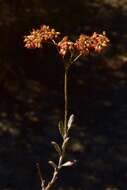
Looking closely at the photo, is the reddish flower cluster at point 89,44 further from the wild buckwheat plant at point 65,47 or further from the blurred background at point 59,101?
the blurred background at point 59,101

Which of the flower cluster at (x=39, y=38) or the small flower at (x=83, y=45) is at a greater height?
the flower cluster at (x=39, y=38)

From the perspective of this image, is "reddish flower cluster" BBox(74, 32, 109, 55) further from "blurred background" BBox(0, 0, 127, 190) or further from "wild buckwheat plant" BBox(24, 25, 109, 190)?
"blurred background" BBox(0, 0, 127, 190)

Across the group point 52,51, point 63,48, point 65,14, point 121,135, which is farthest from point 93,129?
point 63,48

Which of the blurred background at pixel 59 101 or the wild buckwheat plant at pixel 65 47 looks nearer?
the wild buckwheat plant at pixel 65 47

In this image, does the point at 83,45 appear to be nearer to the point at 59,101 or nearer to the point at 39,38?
the point at 39,38

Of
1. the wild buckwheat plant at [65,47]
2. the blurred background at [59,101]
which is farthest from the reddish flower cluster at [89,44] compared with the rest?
the blurred background at [59,101]

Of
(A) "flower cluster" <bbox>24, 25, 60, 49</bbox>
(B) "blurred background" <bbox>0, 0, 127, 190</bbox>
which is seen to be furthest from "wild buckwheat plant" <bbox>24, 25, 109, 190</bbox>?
(B) "blurred background" <bbox>0, 0, 127, 190</bbox>

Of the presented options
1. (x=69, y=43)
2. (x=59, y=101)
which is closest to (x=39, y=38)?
(x=69, y=43)

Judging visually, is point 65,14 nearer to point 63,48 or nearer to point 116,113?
point 116,113
